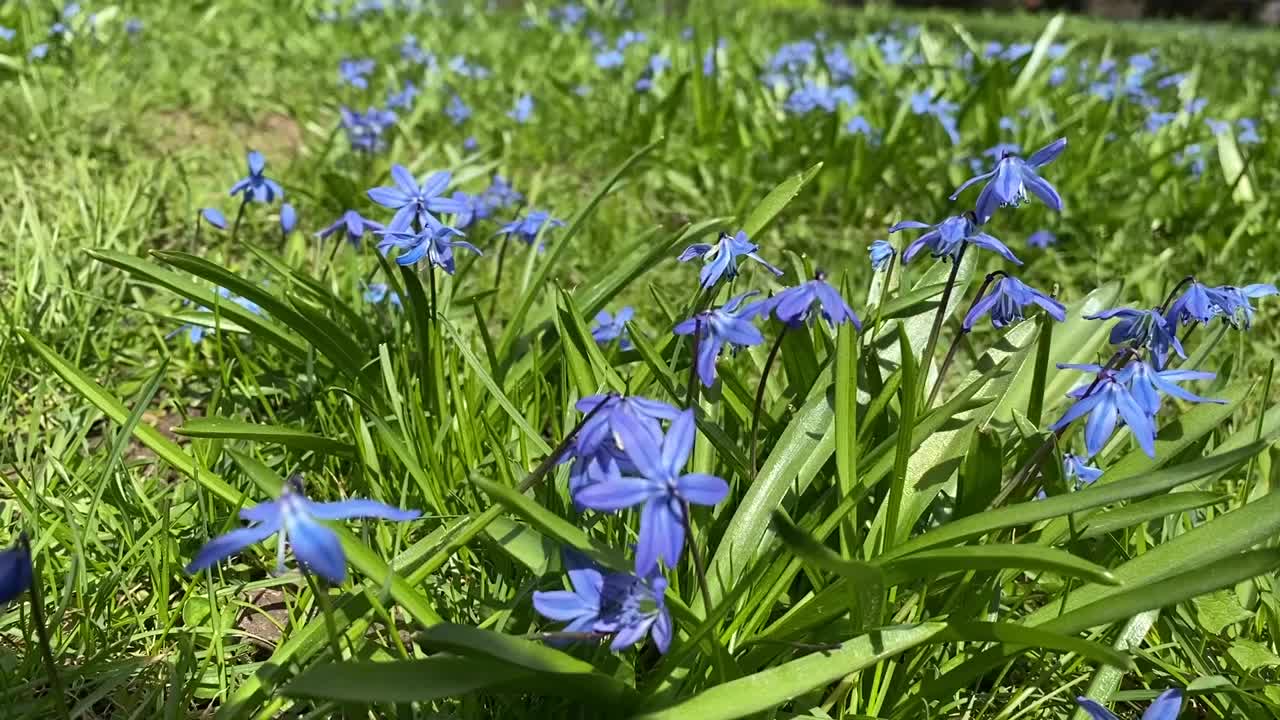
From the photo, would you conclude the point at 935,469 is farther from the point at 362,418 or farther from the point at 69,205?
the point at 69,205

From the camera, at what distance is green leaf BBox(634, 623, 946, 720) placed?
1338mm

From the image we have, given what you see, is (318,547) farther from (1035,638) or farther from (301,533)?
(1035,638)

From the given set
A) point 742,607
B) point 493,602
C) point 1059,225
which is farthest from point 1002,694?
point 1059,225

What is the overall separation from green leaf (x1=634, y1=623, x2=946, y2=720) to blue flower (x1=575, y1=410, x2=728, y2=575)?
29 cm

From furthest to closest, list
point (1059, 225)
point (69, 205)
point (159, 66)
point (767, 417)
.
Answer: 1. point (159, 66)
2. point (1059, 225)
3. point (69, 205)
4. point (767, 417)

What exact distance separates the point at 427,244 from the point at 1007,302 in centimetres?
108

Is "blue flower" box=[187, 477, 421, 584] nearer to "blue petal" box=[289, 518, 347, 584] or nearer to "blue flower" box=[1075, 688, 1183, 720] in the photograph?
"blue petal" box=[289, 518, 347, 584]

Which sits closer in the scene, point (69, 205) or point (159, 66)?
point (69, 205)

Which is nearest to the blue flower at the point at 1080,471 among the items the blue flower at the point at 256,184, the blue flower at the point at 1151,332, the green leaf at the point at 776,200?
the blue flower at the point at 1151,332

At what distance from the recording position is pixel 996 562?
1354 mm

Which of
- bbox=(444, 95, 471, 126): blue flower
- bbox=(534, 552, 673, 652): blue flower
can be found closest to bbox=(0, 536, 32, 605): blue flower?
bbox=(534, 552, 673, 652): blue flower

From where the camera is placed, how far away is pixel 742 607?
5.26ft

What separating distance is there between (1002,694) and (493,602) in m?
0.92

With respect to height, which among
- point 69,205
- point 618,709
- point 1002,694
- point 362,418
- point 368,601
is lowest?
point 1002,694
